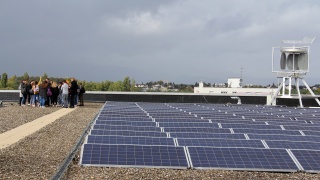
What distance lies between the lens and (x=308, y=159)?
10.0 meters

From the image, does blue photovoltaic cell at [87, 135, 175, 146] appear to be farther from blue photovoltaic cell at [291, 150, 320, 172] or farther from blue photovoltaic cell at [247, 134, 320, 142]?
blue photovoltaic cell at [291, 150, 320, 172]

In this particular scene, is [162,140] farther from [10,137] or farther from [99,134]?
[10,137]

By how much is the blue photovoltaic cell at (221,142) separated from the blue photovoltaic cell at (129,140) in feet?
1.28

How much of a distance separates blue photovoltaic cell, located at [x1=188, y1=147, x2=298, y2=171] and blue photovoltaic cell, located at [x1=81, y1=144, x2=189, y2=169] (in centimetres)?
36

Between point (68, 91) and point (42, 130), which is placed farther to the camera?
point (68, 91)

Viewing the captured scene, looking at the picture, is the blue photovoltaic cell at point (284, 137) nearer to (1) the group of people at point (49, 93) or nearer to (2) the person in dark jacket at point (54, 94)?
(1) the group of people at point (49, 93)

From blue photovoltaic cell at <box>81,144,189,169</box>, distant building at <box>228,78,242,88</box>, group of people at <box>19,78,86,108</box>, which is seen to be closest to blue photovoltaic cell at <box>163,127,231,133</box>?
blue photovoltaic cell at <box>81,144,189,169</box>

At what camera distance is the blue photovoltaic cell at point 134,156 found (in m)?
9.50

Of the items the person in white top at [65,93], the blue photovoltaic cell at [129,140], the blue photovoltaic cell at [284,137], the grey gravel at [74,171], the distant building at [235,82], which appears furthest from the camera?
the distant building at [235,82]

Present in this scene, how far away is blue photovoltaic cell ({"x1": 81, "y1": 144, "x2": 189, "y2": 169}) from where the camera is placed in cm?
950

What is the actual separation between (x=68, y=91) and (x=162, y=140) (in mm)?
19510

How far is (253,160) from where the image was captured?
9922mm

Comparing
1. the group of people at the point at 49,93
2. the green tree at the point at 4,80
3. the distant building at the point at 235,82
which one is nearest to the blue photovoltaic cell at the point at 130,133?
the group of people at the point at 49,93

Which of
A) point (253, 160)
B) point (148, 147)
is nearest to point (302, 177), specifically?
point (253, 160)
